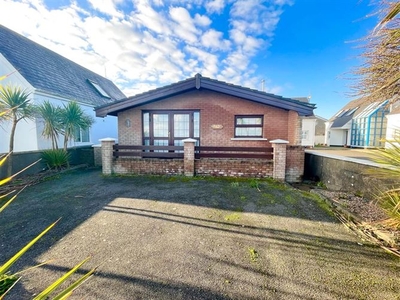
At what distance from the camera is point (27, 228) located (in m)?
3.45

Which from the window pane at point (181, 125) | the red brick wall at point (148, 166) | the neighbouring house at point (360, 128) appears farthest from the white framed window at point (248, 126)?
the neighbouring house at point (360, 128)

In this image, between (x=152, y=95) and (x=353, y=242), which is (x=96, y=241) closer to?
(x=353, y=242)

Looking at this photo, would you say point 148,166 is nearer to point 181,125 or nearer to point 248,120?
point 181,125

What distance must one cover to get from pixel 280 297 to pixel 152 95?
7.79 metres

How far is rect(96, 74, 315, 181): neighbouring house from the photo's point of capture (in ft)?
22.8

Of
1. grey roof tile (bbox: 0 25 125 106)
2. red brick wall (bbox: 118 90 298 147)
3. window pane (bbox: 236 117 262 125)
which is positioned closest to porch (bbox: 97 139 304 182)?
red brick wall (bbox: 118 90 298 147)

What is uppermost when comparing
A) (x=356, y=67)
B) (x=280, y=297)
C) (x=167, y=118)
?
(x=356, y=67)

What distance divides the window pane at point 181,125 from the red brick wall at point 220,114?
476 mm

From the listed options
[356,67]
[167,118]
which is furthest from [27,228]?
[356,67]

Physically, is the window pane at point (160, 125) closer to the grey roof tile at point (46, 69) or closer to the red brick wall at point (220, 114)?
the red brick wall at point (220, 114)

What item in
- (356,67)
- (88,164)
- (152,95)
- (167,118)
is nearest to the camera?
(356,67)

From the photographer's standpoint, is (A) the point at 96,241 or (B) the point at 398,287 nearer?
(B) the point at 398,287

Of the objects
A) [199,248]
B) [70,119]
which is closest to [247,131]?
[199,248]

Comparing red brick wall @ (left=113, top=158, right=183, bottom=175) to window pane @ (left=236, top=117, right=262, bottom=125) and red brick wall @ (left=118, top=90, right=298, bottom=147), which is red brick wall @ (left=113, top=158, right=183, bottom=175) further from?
window pane @ (left=236, top=117, right=262, bottom=125)
